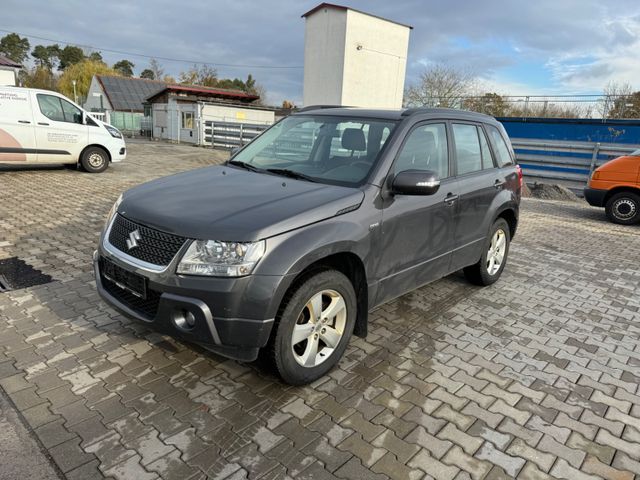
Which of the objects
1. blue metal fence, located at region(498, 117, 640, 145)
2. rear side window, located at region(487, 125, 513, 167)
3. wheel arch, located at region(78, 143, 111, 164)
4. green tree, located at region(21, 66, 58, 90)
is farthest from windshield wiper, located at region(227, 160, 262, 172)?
green tree, located at region(21, 66, 58, 90)

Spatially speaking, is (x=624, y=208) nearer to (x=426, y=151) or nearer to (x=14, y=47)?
(x=426, y=151)

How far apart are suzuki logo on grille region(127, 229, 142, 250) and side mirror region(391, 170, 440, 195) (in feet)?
5.93

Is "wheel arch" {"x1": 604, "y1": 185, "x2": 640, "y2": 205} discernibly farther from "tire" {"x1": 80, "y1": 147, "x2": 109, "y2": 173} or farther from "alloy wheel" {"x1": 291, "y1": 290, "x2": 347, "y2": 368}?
"tire" {"x1": 80, "y1": 147, "x2": 109, "y2": 173}

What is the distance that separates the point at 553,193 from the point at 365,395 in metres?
13.1

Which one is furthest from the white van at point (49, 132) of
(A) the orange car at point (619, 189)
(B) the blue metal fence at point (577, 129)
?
(B) the blue metal fence at point (577, 129)

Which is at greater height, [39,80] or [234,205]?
[39,80]

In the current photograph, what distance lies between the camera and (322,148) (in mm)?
3971

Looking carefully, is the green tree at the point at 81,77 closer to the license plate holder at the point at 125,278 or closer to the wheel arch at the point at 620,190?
the wheel arch at the point at 620,190

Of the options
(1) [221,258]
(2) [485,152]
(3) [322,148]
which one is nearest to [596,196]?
(2) [485,152]

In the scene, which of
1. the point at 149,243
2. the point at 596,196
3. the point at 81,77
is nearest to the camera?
the point at 149,243

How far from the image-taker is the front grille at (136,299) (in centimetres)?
290

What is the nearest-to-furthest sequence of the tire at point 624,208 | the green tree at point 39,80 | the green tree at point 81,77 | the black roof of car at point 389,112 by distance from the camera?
the black roof of car at point 389,112 → the tire at point 624,208 → the green tree at point 81,77 → the green tree at point 39,80

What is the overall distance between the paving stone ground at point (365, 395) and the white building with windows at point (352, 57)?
77.8 ft

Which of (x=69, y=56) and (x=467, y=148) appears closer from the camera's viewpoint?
(x=467, y=148)
